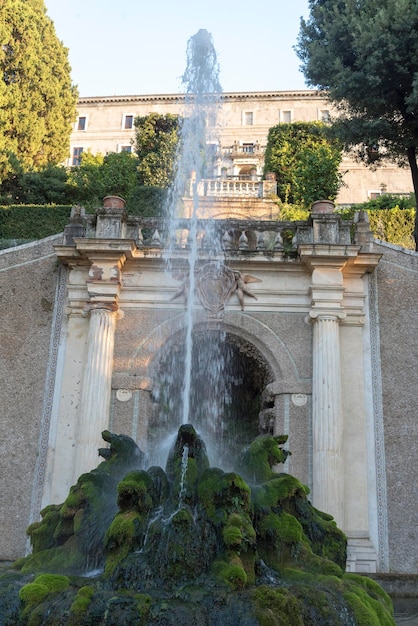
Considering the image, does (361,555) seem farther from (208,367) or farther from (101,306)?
(101,306)

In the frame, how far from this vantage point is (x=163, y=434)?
1145 centimetres

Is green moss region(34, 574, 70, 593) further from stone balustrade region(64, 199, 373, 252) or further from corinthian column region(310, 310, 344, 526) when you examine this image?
stone balustrade region(64, 199, 373, 252)

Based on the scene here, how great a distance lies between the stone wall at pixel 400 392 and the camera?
9898 mm

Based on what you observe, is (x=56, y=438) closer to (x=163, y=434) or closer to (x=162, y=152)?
(x=163, y=434)

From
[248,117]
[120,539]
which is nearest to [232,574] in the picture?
[120,539]

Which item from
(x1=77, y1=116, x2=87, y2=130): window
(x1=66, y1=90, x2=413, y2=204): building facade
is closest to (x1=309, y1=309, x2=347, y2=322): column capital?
(x1=66, y1=90, x2=413, y2=204): building facade

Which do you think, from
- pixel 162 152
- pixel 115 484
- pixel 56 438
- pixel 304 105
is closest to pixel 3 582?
pixel 115 484

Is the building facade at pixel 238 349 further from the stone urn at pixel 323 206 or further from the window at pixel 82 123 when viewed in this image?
the window at pixel 82 123

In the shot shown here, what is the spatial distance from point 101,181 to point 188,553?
22.3 metres

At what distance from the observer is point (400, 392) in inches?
419

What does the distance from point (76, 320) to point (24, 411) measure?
1.60 metres

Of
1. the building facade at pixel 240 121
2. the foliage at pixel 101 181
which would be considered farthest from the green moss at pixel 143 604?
the building facade at pixel 240 121

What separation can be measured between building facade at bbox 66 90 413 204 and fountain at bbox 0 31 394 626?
32.1 meters

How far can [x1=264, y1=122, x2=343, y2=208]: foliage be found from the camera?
25.9m
